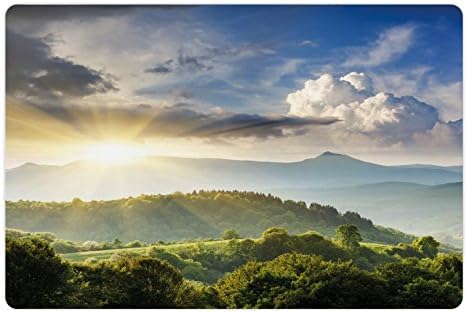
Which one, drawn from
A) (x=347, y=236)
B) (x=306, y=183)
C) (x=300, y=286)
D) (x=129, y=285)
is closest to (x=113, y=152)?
(x=129, y=285)

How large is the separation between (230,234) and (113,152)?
2031mm

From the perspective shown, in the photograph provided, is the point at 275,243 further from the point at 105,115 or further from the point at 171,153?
the point at 105,115

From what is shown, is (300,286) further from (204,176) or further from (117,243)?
(117,243)

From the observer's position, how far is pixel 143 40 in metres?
9.85

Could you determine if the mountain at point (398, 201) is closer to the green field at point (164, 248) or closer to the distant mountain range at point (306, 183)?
the distant mountain range at point (306, 183)

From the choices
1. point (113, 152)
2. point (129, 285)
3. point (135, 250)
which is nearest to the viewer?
point (129, 285)

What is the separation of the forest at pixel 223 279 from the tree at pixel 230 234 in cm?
28

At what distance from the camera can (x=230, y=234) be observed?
1068 cm

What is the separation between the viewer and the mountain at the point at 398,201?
10500 mm

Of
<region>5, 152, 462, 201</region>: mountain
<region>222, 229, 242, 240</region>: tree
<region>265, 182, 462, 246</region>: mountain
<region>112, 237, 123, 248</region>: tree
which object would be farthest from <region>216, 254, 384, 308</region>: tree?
<region>112, 237, 123, 248</region>: tree

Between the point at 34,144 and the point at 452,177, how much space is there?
573 centimetres

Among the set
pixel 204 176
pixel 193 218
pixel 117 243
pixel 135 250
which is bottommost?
pixel 135 250

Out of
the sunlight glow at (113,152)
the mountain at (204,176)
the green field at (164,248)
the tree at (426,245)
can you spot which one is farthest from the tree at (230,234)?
A: the tree at (426,245)

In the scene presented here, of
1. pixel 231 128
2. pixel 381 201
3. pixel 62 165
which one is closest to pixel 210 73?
pixel 231 128
